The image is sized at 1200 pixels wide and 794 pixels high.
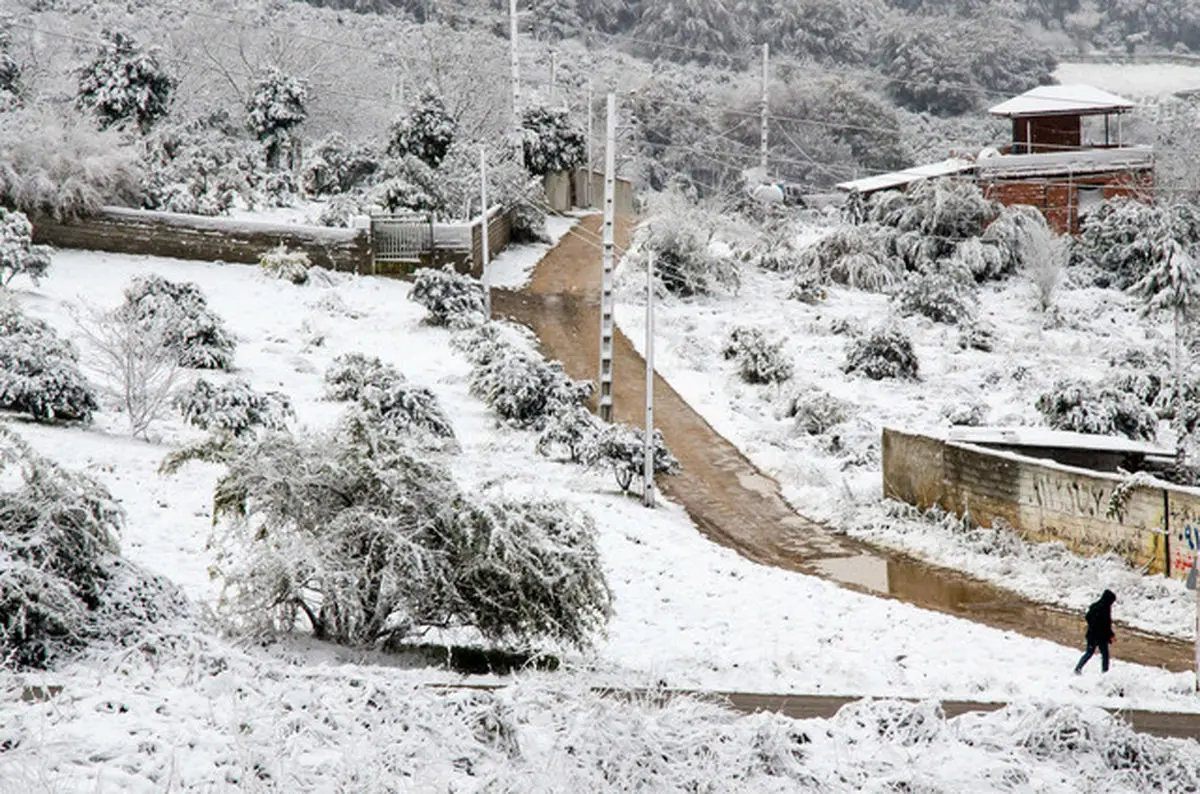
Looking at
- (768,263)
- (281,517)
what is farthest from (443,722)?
(768,263)

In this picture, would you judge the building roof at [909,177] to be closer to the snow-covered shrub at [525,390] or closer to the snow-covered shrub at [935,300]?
the snow-covered shrub at [935,300]

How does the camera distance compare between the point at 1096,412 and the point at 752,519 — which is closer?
the point at 752,519

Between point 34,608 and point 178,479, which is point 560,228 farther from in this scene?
point 34,608

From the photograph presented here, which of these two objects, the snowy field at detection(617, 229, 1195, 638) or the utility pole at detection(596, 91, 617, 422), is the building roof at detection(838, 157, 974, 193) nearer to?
the snowy field at detection(617, 229, 1195, 638)

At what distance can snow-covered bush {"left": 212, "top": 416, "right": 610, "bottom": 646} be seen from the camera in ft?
41.0

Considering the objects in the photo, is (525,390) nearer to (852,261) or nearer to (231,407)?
(231,407)

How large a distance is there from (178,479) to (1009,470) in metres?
13.3

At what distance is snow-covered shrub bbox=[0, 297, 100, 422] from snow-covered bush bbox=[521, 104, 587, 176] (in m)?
25.9

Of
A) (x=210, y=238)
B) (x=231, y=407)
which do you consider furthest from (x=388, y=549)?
(x=210, y=238)

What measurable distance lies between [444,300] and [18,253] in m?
9.84

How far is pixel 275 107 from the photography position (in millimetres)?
44844

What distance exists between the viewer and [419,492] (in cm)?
1299

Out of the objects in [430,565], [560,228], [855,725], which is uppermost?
[560,228]

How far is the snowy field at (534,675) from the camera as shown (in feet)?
28.0
